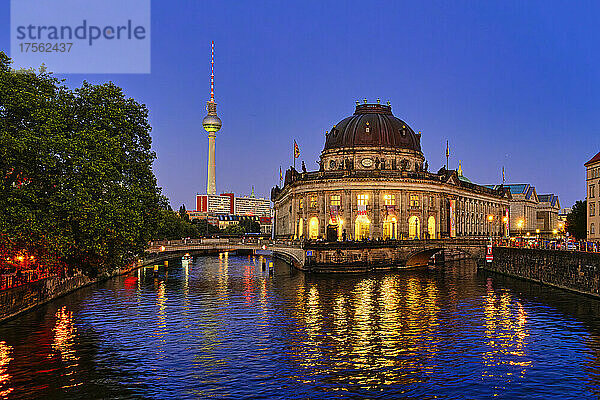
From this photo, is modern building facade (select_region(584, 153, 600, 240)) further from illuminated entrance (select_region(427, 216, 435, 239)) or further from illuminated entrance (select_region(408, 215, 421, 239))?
illuminated entrance (select_region(427, 216, 435, 239))

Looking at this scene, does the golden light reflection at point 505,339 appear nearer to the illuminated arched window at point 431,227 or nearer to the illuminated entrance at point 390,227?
the illuminated entrance at point 390,227

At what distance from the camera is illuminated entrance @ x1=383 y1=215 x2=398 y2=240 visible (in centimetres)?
13512

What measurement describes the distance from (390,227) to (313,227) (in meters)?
17.9

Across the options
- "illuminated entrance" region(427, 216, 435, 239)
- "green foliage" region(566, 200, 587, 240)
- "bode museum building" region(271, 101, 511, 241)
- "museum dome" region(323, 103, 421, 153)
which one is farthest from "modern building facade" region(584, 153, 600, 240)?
"museum dome" region(323, 103, 421, 153)

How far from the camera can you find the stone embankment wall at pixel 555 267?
67188 millimetres

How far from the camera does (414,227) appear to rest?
456ft

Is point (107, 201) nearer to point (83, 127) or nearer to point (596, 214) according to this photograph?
point (83, 127)

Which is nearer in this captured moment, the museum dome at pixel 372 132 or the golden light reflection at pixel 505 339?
the golden light reflection at pixel 505 339

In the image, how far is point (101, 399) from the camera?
109ft

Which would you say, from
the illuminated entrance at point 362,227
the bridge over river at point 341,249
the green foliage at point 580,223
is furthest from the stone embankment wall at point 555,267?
the green foliage at point 580,223

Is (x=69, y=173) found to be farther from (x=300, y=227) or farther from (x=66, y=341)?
(x=300, y=227)

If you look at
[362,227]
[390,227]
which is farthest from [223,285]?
[390,227]

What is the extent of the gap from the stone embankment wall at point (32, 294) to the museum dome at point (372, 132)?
9098 centimetres

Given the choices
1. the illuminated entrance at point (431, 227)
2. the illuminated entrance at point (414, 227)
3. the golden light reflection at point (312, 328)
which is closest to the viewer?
the golden light reflection at point (312, 328)
